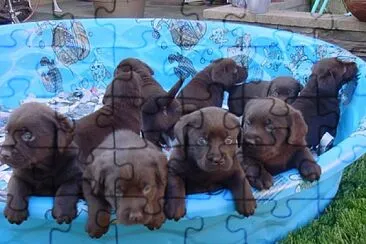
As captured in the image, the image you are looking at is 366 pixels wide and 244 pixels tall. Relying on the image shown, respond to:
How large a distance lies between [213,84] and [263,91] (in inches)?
12.5

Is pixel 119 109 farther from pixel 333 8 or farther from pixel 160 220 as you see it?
pixel 333 8

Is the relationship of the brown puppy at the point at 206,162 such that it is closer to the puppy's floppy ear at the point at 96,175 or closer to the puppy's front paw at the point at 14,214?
the puppy's floppy ear at the point at 96,175

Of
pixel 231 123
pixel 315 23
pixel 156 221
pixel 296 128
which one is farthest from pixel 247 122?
pixel 315 23

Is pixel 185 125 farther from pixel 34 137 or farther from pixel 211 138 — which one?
pixel 34 137

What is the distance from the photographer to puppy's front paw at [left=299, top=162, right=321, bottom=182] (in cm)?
310

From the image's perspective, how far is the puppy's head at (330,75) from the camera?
3.98m

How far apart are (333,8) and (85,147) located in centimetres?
524

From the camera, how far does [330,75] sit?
3.99m

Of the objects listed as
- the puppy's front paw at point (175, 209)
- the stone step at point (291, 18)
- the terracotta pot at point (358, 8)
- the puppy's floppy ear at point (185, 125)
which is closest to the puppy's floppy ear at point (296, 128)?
the puppy's floppy ear at point (185, 125)

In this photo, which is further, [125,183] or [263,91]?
[263,91]

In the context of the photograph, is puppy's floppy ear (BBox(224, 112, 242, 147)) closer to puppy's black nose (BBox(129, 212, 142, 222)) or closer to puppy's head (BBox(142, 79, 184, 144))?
puppy's black nose (BBox(129, 212, 142, 222))

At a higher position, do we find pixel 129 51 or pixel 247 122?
pixel 247 122

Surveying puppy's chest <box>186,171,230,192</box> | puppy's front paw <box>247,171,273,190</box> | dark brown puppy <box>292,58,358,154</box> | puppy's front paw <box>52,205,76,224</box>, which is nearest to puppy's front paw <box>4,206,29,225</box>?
puppy's front paw <box>52,205,76,224</box>

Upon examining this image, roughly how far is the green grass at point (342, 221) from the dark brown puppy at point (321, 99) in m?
0.33
